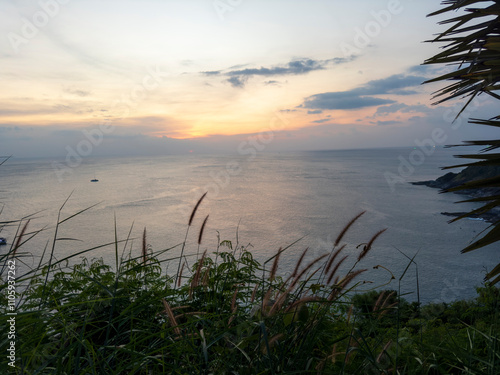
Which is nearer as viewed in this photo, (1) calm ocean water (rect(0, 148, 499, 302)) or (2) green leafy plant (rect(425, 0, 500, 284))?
(2) green leafy plant (rect(425, 0, 500, 284))

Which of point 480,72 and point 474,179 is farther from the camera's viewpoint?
point 474,179

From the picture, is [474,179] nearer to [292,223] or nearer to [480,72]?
[292,223]

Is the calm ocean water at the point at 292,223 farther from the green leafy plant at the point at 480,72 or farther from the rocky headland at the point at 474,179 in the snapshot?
the green leafy plant at the point at 480,72

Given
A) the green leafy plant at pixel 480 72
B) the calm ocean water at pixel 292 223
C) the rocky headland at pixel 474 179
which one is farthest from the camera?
the rocky headland at pixel 474 179

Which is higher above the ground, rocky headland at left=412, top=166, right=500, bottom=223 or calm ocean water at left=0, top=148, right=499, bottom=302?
rocky headland at left=412, top=166, right=500, bottom=223

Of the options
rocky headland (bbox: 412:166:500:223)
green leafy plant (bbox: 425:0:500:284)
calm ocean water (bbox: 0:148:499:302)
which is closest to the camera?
green leafy plant (bbox: 425:0:500:284)

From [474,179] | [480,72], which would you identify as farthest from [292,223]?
[480,72]

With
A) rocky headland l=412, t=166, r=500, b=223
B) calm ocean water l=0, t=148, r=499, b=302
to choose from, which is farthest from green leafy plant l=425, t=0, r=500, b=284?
rocky headland l=412, t=166, r=500, b=223

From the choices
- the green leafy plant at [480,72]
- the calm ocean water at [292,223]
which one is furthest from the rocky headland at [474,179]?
the green leafy plant at [480,72]

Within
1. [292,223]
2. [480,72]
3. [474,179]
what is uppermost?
[480,72]

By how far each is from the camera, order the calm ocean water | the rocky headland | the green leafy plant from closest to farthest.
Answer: the green leafy plant, the calm ocean water, the rocky headland

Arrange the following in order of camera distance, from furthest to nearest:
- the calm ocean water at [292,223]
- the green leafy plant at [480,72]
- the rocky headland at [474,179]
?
the rocky headland at [474,179] → the calm ocean water at [292,223] → the green leafy plant at [480,72]

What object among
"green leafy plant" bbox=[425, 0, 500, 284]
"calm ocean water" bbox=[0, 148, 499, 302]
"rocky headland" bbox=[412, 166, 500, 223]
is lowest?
"calm ocean water" bbox=[0, 148, 499, 302]

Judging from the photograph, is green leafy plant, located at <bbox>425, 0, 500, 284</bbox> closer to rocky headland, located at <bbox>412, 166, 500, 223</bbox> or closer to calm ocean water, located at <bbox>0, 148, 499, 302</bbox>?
calm ocean water, located at <bbox>0, 148, 499, 302</bbox>
